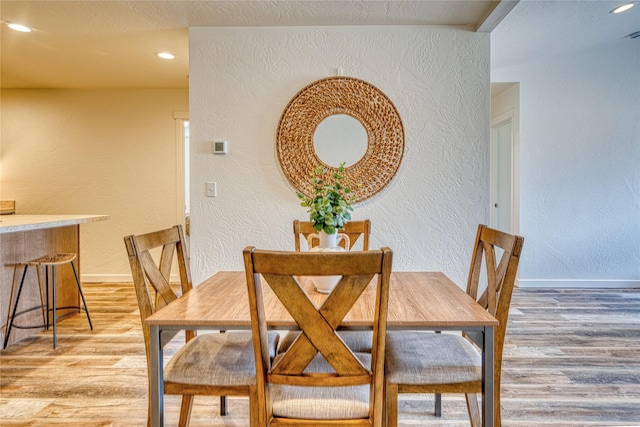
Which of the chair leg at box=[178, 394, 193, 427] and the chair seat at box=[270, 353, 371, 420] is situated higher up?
the chair seat at box=[270, 353, 371, 420]

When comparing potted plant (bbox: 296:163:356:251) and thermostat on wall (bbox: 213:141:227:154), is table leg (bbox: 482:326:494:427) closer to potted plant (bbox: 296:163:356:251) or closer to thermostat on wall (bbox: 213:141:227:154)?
potted plant (bbox: 296:163:356:251)

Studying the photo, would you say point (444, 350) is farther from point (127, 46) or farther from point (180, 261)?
point (127, 46)

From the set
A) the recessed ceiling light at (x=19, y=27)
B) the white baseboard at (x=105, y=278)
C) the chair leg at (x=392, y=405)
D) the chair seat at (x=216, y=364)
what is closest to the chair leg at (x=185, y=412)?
the chair seat at (x=216, y=364)

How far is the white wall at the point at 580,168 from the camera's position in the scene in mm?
4172

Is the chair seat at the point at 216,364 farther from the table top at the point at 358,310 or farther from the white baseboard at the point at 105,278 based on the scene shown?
the white baseboard at the point at 105,278

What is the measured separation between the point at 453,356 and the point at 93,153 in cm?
469

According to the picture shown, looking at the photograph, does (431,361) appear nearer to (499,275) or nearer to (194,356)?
(499,275)

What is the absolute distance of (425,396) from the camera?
6.87 feet

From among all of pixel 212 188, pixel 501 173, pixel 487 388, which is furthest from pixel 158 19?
pixel 501 173

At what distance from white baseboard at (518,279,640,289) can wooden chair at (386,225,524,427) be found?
3.08 m

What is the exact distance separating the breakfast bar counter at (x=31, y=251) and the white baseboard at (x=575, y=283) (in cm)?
441

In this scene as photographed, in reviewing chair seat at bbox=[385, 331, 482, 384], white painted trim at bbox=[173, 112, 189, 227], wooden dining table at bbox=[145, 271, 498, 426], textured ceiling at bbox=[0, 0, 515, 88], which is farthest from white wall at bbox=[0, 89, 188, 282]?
chair seat at bbox=[385, 331, 482, 384]

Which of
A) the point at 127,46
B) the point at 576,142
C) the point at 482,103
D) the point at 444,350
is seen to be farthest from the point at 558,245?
the point at 127,46

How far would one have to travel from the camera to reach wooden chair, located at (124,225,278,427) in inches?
51.3
